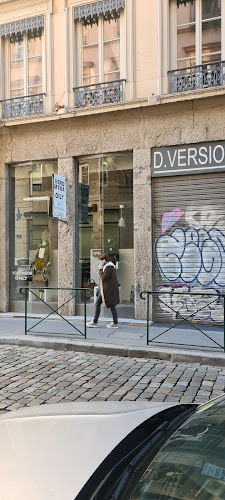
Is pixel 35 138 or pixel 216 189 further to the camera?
pixel 35 138

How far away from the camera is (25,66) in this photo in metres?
11.4

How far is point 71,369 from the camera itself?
6.07 meters

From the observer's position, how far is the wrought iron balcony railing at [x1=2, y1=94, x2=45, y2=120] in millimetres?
10992

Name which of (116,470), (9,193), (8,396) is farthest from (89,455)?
(9,193)

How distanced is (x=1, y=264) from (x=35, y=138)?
12.2 ft

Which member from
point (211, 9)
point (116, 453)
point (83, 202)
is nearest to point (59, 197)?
point (83, 202)

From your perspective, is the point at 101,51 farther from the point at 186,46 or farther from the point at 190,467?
the point at 190,467

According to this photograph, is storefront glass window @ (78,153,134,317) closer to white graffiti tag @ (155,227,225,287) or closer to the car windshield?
white graffiti tag @ (155,227,225,287)

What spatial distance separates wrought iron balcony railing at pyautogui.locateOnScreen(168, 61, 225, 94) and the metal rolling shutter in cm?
212

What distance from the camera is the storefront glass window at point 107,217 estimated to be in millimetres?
10375

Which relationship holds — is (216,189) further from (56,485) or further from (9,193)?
(56,485)

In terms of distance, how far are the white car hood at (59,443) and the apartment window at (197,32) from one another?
30.9 ft

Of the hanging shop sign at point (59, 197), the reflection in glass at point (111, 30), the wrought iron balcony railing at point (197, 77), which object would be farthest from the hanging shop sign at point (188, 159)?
the reflection in glass at point (111, 30)

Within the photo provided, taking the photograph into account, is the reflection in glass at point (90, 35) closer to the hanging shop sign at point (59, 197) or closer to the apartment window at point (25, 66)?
the apartment window at point (25, 66)
